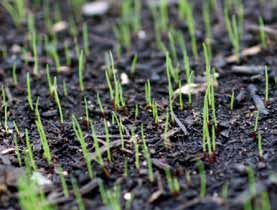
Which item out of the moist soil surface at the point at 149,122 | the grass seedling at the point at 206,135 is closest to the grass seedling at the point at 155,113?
the moist soil surface at the point at 149,122

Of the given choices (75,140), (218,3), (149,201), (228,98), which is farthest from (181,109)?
(218,3)

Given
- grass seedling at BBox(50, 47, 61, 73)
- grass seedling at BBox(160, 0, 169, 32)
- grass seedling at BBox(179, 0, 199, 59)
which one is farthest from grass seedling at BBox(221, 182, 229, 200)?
grass seedling at BBox(160, 0, 169, 32)

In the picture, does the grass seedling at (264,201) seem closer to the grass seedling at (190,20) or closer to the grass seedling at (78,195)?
the grass seedling at (78,195)

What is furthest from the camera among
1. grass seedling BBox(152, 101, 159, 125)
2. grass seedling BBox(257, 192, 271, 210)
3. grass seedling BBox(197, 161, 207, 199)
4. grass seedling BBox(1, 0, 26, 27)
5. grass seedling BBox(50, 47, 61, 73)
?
grass seedling BBox(1, 0, 26, 27)

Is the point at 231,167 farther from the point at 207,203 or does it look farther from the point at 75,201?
the point at 75,201

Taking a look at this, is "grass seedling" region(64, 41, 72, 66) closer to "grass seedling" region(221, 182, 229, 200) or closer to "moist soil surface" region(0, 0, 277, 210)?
"moist soil surface" region(0, 0, 277, 210)

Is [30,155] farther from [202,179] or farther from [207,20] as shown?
[207,20]
